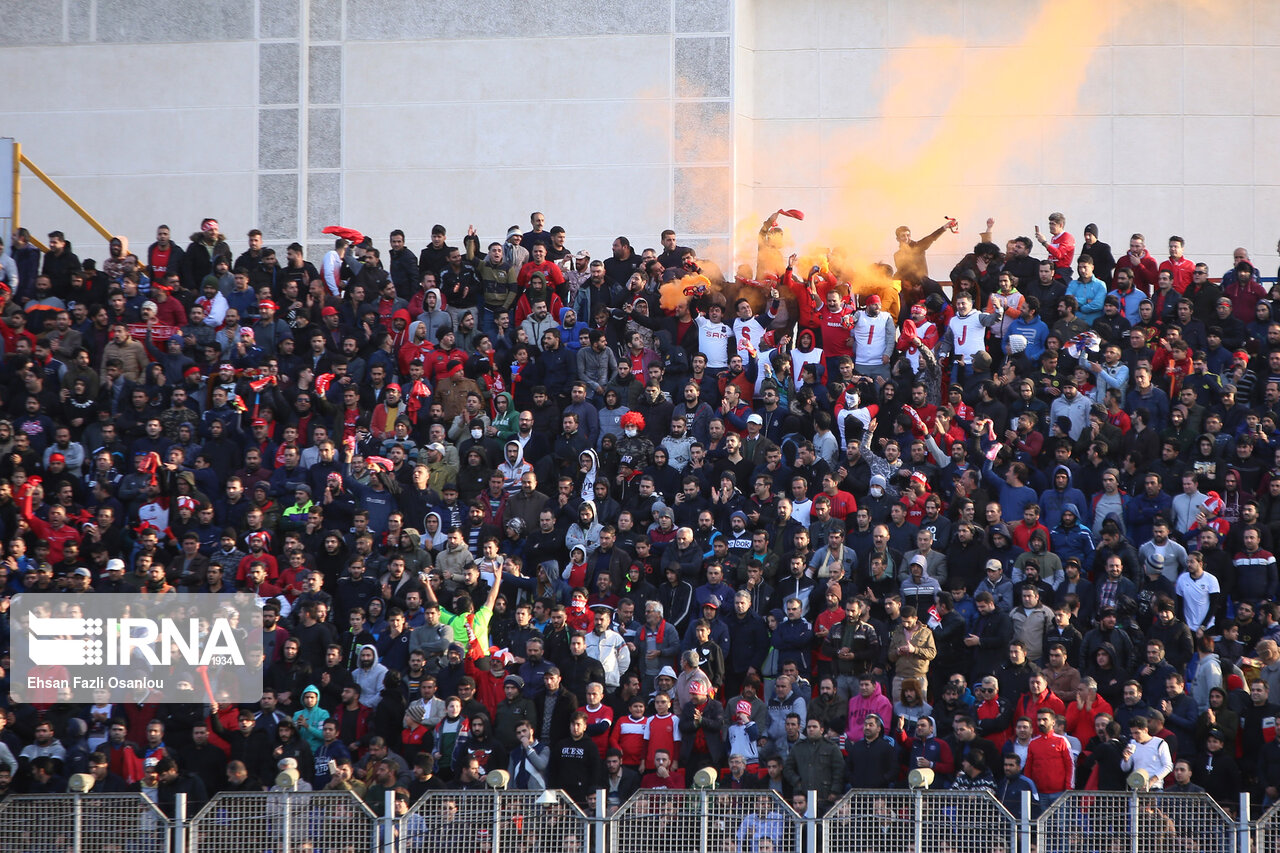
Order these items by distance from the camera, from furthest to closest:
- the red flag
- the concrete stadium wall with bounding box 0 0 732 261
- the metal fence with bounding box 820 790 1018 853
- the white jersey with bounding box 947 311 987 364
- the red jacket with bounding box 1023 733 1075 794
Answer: the concrete stadium wall with bounding box 0 0 732 261 < the red flag < the white jersey with bounding box 947 311 987 364 < the red jacket with bounding box 1023 733 1075 794 < the metal fence with bounding box 820 790 1018 853

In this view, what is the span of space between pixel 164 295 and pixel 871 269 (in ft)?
27.4

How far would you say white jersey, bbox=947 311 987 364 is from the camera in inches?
827

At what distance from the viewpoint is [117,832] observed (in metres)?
14.4

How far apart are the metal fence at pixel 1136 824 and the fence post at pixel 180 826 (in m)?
6.33

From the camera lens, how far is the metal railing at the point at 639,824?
1382 centimetres

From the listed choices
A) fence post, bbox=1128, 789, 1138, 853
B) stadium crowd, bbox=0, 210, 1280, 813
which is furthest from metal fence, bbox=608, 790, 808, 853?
fence post, bbox=1128, 789, 1138, 853

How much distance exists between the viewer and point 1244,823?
1380 centimetres

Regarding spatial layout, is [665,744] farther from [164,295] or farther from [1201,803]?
[164,295]

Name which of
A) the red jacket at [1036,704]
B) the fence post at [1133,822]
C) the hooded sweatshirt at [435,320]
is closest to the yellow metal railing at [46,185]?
the hooded sweatshirt at [435,320]

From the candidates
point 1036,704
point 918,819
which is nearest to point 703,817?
point 918,819

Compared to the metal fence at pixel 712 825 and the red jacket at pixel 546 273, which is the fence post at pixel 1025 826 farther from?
the red jacket at pixel 546 273

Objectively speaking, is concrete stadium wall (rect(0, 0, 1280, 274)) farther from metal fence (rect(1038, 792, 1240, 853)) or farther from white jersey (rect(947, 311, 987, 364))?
metal fence (rect(1038, 792, 1240, 853))

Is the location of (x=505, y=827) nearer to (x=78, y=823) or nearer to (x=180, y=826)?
(x=180, y=826)

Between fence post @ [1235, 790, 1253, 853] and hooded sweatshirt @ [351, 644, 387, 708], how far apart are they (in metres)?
7.59
